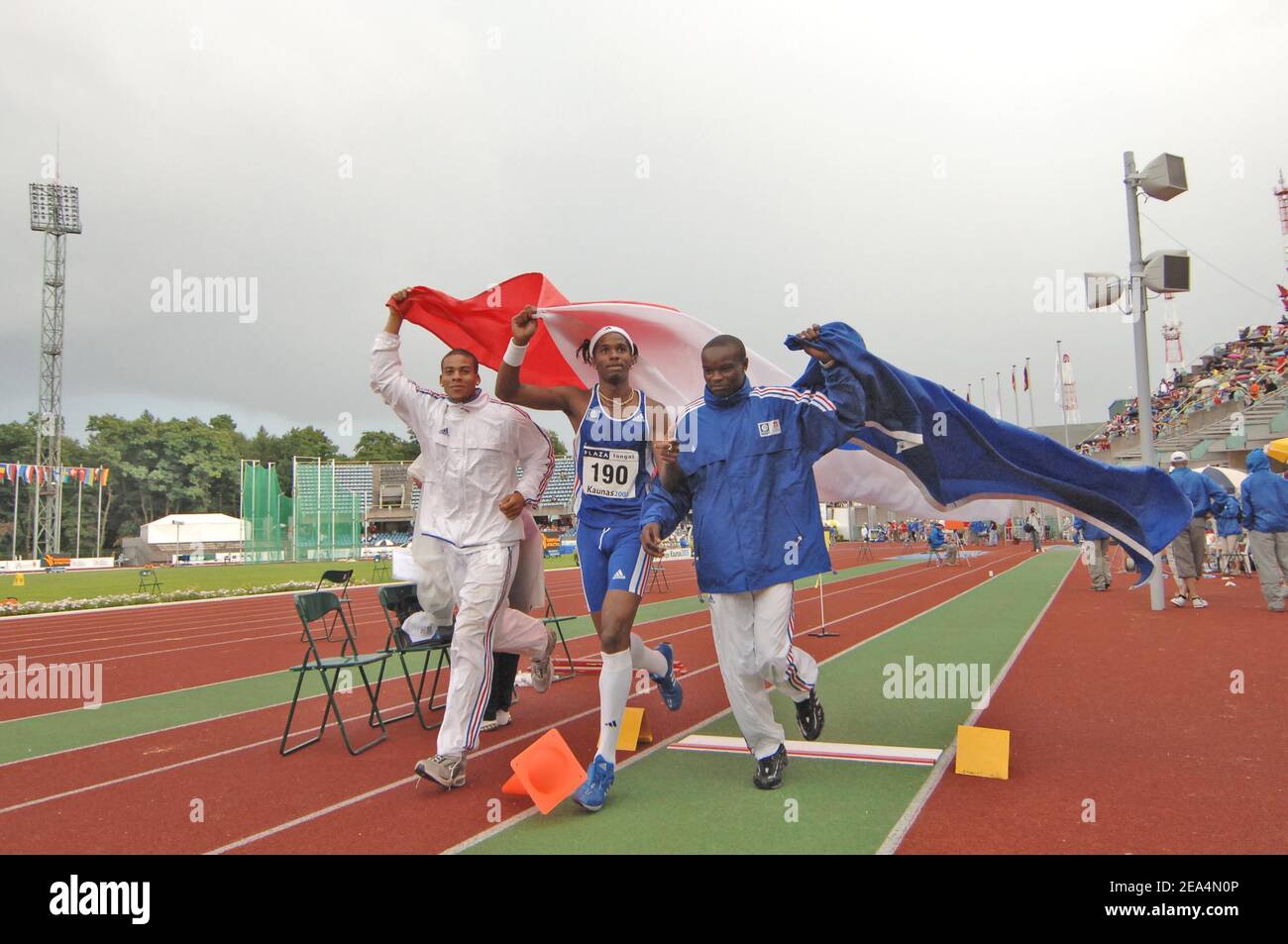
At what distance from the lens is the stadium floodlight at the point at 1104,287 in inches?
456

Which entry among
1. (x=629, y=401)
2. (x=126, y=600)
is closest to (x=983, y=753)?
(x=629, y=401)

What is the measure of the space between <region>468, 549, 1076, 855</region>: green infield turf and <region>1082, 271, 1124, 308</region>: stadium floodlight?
8.08 m

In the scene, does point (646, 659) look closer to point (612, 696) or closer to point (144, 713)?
point (612, 696)

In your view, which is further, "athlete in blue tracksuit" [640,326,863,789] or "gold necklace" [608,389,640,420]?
"gold necklace" [608,389,640,420]

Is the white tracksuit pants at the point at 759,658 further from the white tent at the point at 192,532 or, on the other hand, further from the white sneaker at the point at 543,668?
the white tent at the point at 192,532

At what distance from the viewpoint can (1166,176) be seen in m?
11.0

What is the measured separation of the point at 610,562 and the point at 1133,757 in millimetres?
3082

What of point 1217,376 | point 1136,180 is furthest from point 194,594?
point 1217,376

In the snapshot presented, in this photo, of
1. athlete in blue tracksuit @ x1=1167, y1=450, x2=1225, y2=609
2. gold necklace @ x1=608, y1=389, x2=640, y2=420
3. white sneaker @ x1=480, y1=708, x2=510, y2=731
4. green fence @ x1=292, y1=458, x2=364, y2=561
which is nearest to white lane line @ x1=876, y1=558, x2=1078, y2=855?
gold necklace @ x1=608, y1=389, x2=640, y2=420

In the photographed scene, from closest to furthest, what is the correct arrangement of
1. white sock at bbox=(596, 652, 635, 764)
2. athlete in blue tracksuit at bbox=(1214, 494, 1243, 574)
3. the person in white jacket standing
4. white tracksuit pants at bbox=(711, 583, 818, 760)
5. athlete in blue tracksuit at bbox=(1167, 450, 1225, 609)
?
white sock at bbox=(596, 652, 635, 764)
white tracksuit pants at bbox=(711, 583, 818, 760)
the person in white jacket standing
athlete in blue tracksuit at bbox=(1214, 494, 1243, 574)
athlete in blue tracksuit at bbox=(1167, 450, 1225, 609)

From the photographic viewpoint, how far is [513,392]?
492cm

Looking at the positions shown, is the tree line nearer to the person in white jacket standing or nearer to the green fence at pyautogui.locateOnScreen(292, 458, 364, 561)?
the green fence at pyautogui.locateOnScreen(292, 458, 364, 561)

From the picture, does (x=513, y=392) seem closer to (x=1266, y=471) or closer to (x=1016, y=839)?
(x=1016, y=839)

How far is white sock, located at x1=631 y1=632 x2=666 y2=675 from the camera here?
4.86m
